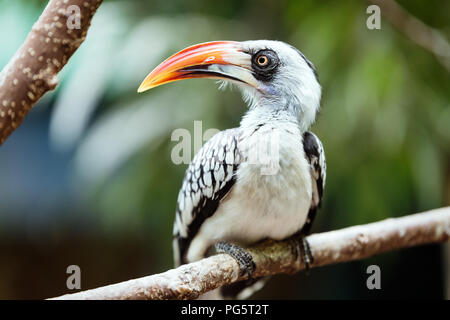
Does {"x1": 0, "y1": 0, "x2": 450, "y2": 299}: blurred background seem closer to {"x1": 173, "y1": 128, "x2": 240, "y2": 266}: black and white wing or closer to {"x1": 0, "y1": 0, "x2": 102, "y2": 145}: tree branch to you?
{"x1": 173, "y1": 128, "x2": 240, "y2": 266}: black and white wing

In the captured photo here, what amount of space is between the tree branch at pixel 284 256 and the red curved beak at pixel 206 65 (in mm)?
397

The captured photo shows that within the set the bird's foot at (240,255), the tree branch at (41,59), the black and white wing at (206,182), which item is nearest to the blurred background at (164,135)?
the black and white wing at (206,182)

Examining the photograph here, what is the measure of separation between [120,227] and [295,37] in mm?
760

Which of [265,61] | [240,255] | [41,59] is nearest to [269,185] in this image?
[240,255]

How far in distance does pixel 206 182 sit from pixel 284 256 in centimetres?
29

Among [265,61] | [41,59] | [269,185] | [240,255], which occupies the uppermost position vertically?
[265,61]

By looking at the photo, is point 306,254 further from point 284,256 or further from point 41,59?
point 41,59

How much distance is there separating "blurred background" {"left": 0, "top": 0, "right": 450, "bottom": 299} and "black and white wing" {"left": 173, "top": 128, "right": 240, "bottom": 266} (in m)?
0.13

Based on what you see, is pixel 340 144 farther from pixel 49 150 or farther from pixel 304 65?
pixel 49 150

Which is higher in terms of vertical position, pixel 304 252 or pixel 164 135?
pixel 164 135

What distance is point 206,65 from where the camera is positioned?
1.00 m

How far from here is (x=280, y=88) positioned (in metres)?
1.05

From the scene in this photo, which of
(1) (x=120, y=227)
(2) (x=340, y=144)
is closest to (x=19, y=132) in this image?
(1) (x=120, y=227)

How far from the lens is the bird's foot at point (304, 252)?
47.4 inches
